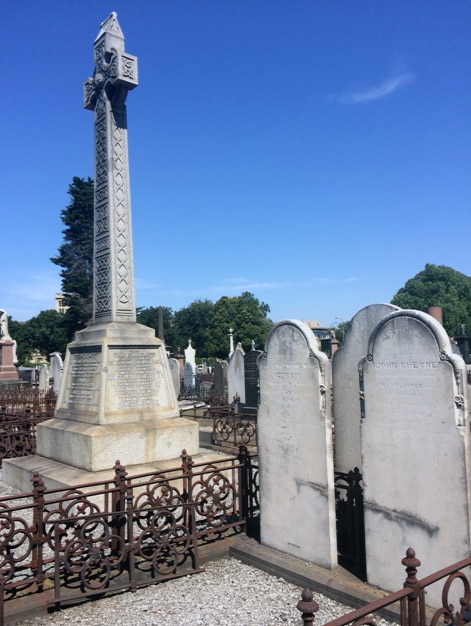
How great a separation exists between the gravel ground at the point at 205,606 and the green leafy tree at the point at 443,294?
2089 inches

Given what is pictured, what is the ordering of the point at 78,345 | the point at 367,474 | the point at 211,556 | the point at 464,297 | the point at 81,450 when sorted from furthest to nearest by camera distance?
1. the point at 464,297
2. the point at 78,345
3. the point at 81,450
4. the point at 211,556
5. the point at 367,474

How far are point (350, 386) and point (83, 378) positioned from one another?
16.2ft

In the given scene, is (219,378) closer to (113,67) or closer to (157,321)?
(113,67)

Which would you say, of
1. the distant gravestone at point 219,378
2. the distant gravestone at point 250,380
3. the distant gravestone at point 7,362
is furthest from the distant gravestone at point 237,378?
the distant gravestone at point 7,362

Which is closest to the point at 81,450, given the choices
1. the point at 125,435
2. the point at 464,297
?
the point at 125,435

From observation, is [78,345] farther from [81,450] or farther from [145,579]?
[145,579]

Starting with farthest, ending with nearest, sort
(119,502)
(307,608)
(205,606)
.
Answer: (119,502)
(205,606)
(307,608)

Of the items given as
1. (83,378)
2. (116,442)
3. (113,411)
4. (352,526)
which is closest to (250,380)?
(83,378)

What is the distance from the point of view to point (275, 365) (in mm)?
5453

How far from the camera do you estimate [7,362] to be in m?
32.7

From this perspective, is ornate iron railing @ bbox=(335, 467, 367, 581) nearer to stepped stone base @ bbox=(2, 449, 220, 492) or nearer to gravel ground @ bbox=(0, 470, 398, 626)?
gravel ground @ bbox=(0, 470, 398, 626)

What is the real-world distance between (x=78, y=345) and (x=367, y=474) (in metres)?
6.01

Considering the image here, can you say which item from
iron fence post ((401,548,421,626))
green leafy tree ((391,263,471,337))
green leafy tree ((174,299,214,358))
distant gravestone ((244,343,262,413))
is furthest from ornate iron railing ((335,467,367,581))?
green leafy tree ((174,299,214,358))

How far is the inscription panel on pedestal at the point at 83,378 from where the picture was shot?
812 cm
